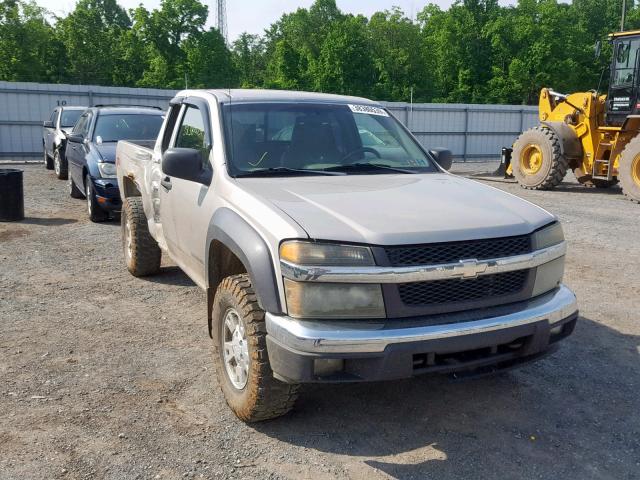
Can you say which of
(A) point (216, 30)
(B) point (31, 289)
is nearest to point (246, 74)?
(A) point (216, 30)

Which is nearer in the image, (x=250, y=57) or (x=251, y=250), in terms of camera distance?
(x=251, y=250)

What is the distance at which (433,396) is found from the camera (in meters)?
3.99

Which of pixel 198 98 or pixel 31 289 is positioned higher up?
pixel 198 98

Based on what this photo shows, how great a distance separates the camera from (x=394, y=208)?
3389mm

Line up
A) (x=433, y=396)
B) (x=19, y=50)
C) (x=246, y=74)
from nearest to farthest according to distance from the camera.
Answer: (x=433, y=396) < (x=19, y=50) < (x=246, y=74)

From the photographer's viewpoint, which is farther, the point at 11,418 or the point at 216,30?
the point at 216,30

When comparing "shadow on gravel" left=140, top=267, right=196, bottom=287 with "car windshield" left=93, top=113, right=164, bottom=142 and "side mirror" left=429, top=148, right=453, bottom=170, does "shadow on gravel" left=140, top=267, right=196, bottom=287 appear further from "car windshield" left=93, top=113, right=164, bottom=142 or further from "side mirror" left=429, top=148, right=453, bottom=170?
"car windshield" left=93, top=113, right=164, bottom=142

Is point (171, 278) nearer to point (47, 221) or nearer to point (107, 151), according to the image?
point (107, 151)

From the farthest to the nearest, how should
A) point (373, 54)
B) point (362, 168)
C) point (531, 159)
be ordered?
1. point (373, 54)
2. point (531, 159)
3. point (362, 168)

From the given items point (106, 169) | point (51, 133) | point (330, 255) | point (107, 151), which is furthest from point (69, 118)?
point (330, 255)

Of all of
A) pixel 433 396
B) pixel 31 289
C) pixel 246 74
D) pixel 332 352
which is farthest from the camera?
pixel 246 74

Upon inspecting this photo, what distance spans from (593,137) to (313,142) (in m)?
11.4

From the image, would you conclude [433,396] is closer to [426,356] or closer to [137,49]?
[426,356]

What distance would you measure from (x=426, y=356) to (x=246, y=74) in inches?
2662
